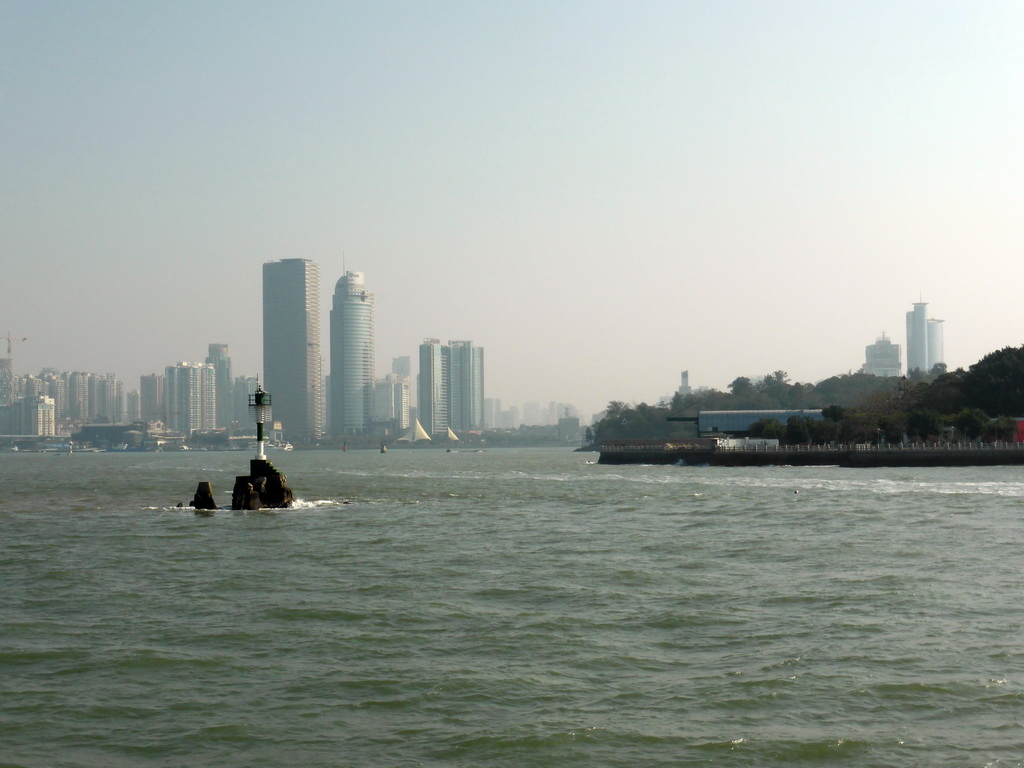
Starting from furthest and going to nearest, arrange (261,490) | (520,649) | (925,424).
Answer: (925,424), (261,490), (520,649)

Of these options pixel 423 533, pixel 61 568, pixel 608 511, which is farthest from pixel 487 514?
pixel 61 568

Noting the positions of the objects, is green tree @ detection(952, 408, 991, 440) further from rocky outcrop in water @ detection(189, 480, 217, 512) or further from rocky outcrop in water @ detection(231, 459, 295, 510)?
rocky outcrop in water @ detection(189, 480, 217, 512)

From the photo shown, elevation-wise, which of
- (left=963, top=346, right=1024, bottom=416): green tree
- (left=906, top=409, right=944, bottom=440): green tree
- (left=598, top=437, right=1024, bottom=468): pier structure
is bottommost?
(left=598, top=437, right=1024, bottom=468): pier structure

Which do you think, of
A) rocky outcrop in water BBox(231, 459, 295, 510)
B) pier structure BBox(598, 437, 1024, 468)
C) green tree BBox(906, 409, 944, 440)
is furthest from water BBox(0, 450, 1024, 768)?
green tree BBox(906, 409, 944, 440)

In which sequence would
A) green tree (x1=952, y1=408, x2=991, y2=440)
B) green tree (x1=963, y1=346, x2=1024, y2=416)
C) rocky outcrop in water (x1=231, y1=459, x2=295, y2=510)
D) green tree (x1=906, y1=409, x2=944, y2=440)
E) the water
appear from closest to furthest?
the water
rocky outcrop in water (x1=231, y1=459, x2=295, y2=510)
green tree (x1=952, y1=408, x2=991, y2=440)
green tree (x1=906, y1=409, x2=944, y2=440)
green tree (x1=963, y1=346, x2=1024, y2=416)

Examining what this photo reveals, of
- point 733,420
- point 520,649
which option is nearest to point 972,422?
point 733,420

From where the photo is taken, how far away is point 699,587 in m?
19.4

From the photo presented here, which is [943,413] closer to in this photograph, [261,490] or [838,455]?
[838,455]

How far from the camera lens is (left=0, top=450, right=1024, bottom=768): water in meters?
10.4

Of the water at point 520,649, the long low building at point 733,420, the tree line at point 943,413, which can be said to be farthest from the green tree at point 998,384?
the water at point 520,649

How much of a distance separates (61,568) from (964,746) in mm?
19626

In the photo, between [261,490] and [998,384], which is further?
[998,384]

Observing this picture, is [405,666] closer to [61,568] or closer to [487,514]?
[61,568]

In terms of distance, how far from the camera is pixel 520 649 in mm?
14328
